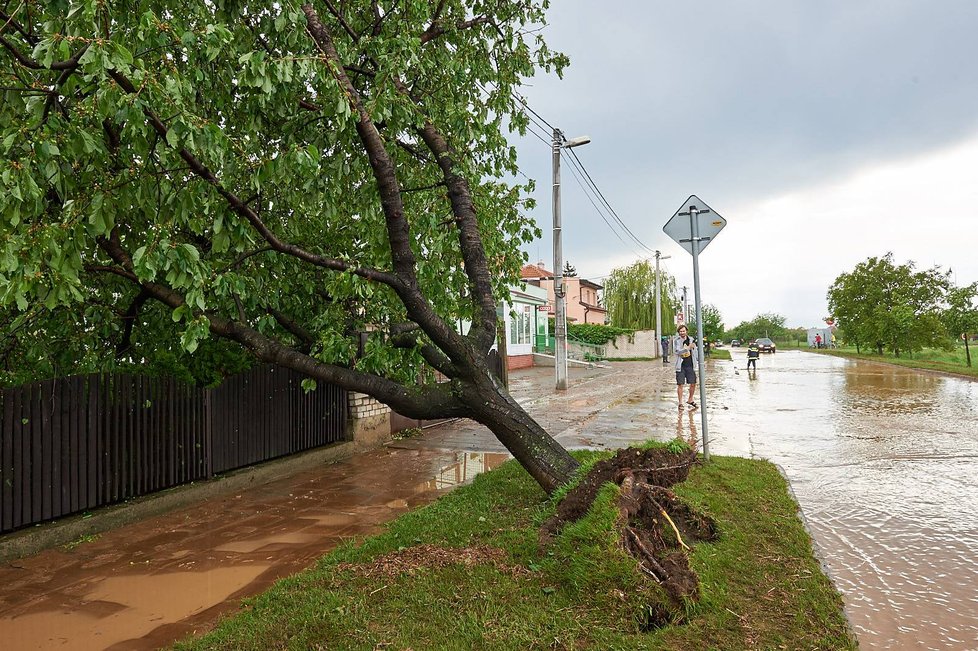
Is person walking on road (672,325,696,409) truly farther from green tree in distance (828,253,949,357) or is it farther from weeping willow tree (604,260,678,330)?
weeping willow tree (604,260,678,330)

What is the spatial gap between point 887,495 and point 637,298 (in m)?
39.9

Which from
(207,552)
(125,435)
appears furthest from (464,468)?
(125,435)

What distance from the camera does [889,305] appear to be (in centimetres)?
3606

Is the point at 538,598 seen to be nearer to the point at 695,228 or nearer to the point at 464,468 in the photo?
the point at 464,468

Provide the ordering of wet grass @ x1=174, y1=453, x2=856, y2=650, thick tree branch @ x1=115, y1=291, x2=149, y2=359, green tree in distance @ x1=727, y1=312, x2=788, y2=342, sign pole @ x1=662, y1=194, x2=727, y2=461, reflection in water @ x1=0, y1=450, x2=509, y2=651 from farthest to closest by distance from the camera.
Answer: green tree in distance @ x1=727, y1=312, x2=788, y2=342, sign pole @ x1=662, y1=194, x2=727, y2=461, thick tree branch @ x1=115, y1=291, x2=149, y2=359, reflection in water @ x1=0, y1=450, x2=509, y2=651, wet grass @ x1=174, y1=453, x2=856, y2=650

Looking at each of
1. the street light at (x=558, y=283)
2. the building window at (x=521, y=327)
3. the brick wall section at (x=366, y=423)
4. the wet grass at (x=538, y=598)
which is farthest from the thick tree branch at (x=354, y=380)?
the building window at (x=521, y=327)

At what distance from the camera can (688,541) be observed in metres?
3.88

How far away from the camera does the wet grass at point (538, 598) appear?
2.81 metres

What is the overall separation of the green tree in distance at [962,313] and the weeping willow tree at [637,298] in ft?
60.6

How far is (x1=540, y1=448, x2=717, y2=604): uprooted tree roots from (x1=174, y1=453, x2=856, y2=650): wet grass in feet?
0.36

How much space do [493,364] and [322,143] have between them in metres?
7.52

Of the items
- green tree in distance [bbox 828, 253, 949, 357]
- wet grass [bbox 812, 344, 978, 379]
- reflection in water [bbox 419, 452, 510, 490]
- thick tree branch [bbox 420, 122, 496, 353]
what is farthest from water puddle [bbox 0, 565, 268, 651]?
green tree in distance [bbox 828, 253, 949, 357]

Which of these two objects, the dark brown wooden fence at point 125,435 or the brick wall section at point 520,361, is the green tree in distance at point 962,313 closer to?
the brick wall section at point 520,361

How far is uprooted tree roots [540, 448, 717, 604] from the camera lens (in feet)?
10.6
